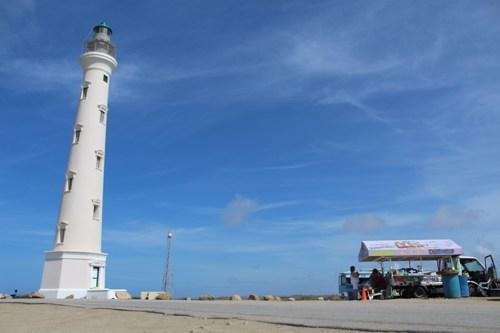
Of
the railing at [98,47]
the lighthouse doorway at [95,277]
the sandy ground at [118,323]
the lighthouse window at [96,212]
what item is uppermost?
the railing at [98,47]

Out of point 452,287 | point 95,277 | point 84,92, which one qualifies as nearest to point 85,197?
point 95,277

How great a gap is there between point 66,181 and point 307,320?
952 inches

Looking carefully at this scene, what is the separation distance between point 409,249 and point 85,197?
19227 millimetres

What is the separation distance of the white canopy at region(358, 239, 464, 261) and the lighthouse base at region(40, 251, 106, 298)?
16.0 metres

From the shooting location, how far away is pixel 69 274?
27.9 metres

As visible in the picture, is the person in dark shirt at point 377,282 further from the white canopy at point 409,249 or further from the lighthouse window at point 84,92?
the lighthouse window at point 84,92

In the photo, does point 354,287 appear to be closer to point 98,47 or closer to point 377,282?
point 377,282

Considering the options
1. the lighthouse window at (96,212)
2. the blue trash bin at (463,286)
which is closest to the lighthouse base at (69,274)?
the lighthouse window at (96,212)

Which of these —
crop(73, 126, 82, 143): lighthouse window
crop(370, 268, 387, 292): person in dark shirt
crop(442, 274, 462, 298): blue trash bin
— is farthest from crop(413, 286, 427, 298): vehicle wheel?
crop(73, 126, 82, 143): lighthouse window

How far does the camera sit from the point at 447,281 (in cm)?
2059

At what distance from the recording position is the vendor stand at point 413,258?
72.5ft

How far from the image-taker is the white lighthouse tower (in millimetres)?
28062

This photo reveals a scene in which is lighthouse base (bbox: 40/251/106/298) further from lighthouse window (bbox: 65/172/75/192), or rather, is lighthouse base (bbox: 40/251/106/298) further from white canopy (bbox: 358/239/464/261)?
white canopy (bbox: 358/239/464/261)

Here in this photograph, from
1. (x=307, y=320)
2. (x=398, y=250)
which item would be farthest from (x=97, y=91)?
(x=307, y=320)
